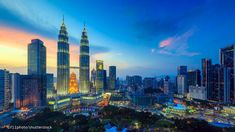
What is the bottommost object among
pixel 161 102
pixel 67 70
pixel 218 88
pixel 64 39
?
pixel 161 102

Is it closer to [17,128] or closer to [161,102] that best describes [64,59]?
[161,102]

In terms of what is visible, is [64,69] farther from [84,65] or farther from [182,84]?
[182,84]

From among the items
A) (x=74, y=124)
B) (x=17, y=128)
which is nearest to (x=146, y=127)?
(x=74, y=124)

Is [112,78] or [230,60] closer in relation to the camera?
[230,60]

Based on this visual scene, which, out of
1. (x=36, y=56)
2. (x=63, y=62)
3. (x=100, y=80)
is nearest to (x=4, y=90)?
(x=36, y=56)

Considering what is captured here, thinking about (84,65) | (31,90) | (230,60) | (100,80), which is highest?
(230,60)

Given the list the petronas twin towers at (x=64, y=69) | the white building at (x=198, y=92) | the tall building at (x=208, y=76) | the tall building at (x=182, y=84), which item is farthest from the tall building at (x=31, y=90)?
the tall building at (x=182, y=84)

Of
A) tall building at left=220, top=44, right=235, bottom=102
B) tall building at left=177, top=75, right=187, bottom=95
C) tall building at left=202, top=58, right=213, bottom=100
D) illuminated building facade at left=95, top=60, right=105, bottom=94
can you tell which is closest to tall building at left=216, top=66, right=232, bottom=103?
tall building at left=220, top=44, right=235, bottom=102

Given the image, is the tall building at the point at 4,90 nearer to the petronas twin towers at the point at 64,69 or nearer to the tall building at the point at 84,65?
the petronas twin towers at the point at 64,69
